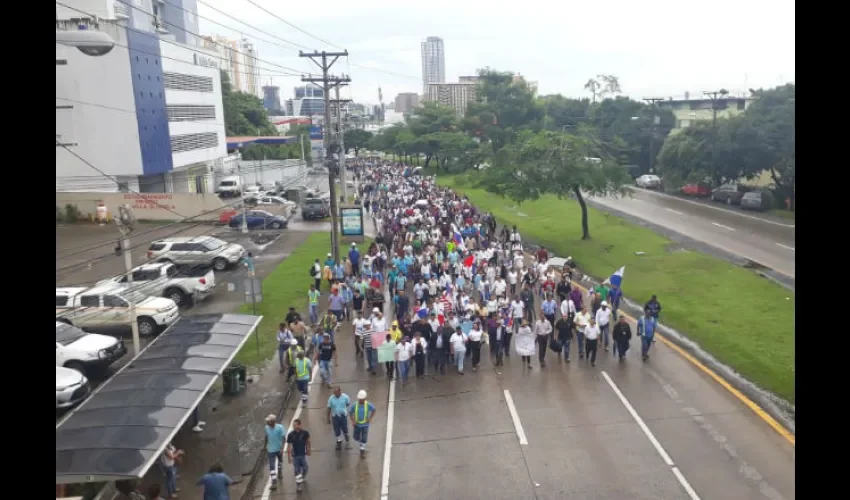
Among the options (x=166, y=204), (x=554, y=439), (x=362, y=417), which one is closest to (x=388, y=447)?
(x=362, y=417)

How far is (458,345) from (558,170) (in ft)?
57.1

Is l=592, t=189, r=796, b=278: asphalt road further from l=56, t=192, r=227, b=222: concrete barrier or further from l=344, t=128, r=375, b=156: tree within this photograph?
l=344, t=128, r=375, b=156: tree

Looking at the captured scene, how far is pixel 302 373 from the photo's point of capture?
14.2m

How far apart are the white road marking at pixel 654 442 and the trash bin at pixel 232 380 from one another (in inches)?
327

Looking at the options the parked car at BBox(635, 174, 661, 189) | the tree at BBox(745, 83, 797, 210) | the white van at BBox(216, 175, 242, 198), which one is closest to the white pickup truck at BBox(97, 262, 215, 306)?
the white van at BBox(216, 175, 242, 198)

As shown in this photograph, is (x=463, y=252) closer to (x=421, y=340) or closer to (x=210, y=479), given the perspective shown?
(x=421, y=340)

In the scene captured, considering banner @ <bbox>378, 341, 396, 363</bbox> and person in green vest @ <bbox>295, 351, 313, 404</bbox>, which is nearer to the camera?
person in green vest @ <bbox>295, 351, 313, 404</bbox>

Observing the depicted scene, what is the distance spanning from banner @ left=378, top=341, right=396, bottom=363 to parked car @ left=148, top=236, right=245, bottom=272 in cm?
1459

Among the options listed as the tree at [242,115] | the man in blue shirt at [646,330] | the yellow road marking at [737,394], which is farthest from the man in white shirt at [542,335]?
the tree at [242,115]

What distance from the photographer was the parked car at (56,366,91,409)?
14.4 m

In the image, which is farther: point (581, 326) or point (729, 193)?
point (729, 193)

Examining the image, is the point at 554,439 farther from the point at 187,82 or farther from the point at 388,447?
the point at 187,82
